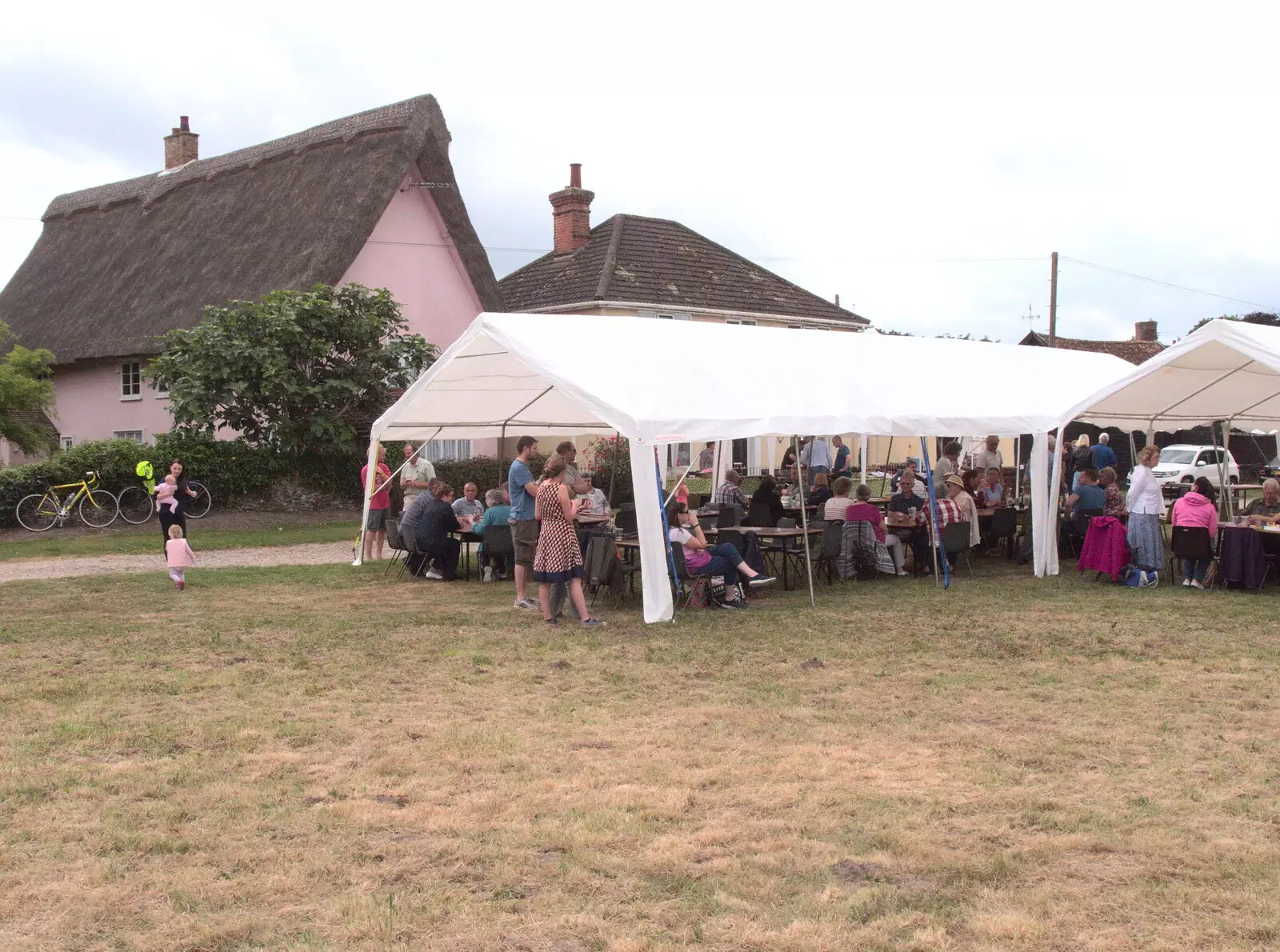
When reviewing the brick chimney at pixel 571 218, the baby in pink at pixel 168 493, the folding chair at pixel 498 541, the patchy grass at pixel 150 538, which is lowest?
the patchy grass at pixel 150 538

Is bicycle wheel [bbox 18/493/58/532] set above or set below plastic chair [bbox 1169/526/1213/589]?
above

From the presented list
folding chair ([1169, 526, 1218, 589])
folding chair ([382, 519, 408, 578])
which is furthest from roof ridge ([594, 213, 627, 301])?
folding chair ([1169, 526, 1218, 589])

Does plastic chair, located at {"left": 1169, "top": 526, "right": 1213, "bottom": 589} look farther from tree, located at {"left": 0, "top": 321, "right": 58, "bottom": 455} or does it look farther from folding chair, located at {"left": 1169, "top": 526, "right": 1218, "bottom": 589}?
tree, located at {"left": 0, "top": 321, "right": 58, "bottom": 455}

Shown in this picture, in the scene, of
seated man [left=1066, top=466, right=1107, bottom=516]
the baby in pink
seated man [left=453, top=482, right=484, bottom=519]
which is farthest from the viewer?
seated man [left=1066, top=466, right=1107, bottom=516]

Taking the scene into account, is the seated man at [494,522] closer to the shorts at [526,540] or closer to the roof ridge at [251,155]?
the shorts at [526,540]

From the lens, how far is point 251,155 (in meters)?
30.0

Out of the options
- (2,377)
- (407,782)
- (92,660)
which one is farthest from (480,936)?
(2,377)

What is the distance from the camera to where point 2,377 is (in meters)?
21.6

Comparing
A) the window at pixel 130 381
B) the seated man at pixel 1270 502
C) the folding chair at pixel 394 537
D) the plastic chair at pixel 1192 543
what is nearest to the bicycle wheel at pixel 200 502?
the folding chair at pixel 394 537

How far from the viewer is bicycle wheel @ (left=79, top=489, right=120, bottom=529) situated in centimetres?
1930

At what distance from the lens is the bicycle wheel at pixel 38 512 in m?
18.8

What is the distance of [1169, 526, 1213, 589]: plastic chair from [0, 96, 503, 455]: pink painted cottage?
56.9ft

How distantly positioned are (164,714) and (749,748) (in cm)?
354

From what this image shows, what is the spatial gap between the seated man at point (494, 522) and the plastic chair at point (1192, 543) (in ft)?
22.8
